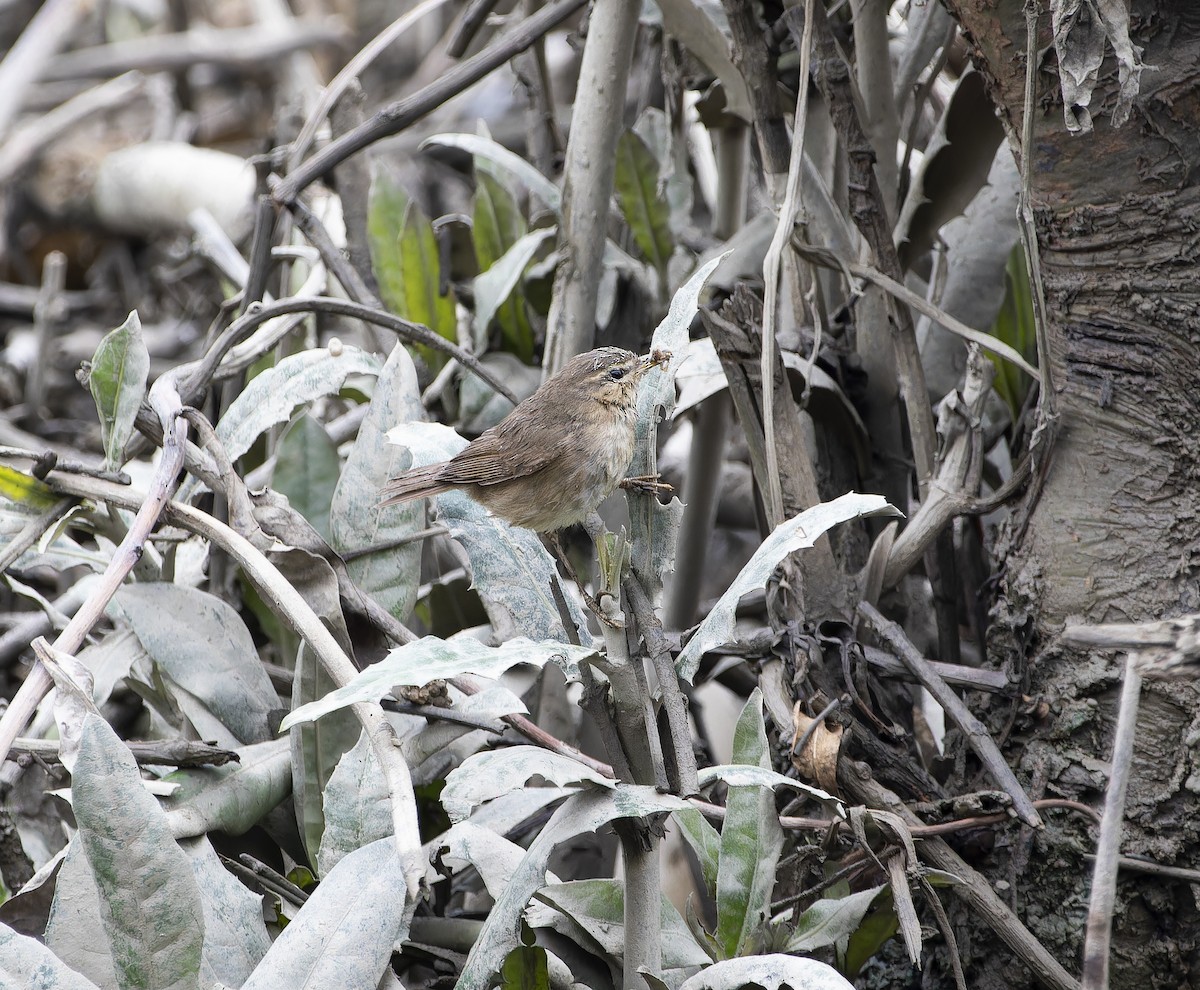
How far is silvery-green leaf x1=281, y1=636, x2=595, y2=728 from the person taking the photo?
3.20 ft

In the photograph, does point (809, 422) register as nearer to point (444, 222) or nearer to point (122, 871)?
point (444, 222)

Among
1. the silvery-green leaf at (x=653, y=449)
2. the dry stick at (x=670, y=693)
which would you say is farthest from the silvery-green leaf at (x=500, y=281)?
the dry stick at (x=670, y=693)

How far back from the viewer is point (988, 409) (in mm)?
1785

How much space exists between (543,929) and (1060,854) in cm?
61

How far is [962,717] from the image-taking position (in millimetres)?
1367

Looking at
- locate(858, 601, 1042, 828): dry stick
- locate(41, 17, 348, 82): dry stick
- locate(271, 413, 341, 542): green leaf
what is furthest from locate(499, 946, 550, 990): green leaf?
locate(41, 17, 348, 82): dry stick

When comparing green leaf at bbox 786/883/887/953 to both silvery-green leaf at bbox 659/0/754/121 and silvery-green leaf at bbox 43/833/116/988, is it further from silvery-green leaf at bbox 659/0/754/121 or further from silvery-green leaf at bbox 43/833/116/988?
silvery-green leaf at bbox 659/0/754/121

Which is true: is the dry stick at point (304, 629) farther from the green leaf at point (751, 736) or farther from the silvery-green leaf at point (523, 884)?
the green leaf at point (751, 736)

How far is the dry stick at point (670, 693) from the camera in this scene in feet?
3.79

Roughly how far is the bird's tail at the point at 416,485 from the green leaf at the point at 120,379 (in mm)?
347

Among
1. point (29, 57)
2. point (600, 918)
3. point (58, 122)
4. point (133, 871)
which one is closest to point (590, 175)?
point (600, 918)

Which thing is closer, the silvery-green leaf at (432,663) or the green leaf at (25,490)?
the silvery-green leaf at (432,663)

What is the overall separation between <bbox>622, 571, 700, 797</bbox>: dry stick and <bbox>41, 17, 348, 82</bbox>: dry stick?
4148mm

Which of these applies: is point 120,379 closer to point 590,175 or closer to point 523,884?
point 590,175
